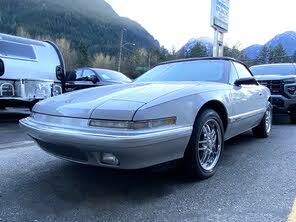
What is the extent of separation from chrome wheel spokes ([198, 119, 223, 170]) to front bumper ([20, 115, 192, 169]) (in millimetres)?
438

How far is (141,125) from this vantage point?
292 centimetres

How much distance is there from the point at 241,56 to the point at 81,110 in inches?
1533

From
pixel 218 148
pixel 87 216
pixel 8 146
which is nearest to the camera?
pixel 87 216

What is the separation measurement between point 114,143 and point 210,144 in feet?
4.54

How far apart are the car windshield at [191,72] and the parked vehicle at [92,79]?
16.4ft

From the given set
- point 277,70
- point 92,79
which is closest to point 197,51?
point 92,79

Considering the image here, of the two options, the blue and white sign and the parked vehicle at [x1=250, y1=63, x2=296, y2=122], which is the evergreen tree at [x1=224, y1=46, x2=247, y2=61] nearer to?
the blue and white sign

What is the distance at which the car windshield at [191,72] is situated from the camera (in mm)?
4515

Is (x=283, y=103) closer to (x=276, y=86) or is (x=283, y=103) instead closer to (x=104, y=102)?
(x=276, y=86)

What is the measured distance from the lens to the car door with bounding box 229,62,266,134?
4422mm

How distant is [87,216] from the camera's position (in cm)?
280

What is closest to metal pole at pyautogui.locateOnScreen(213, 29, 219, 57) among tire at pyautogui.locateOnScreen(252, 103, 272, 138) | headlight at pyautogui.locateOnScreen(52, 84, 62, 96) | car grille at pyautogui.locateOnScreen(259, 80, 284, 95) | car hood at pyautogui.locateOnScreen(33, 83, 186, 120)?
car grille at pyautogui.locateOnScreen(259, 80, 284, 95)

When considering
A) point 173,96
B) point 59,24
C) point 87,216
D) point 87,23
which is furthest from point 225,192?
point 87,23

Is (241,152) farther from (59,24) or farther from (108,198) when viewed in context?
(59,24)
